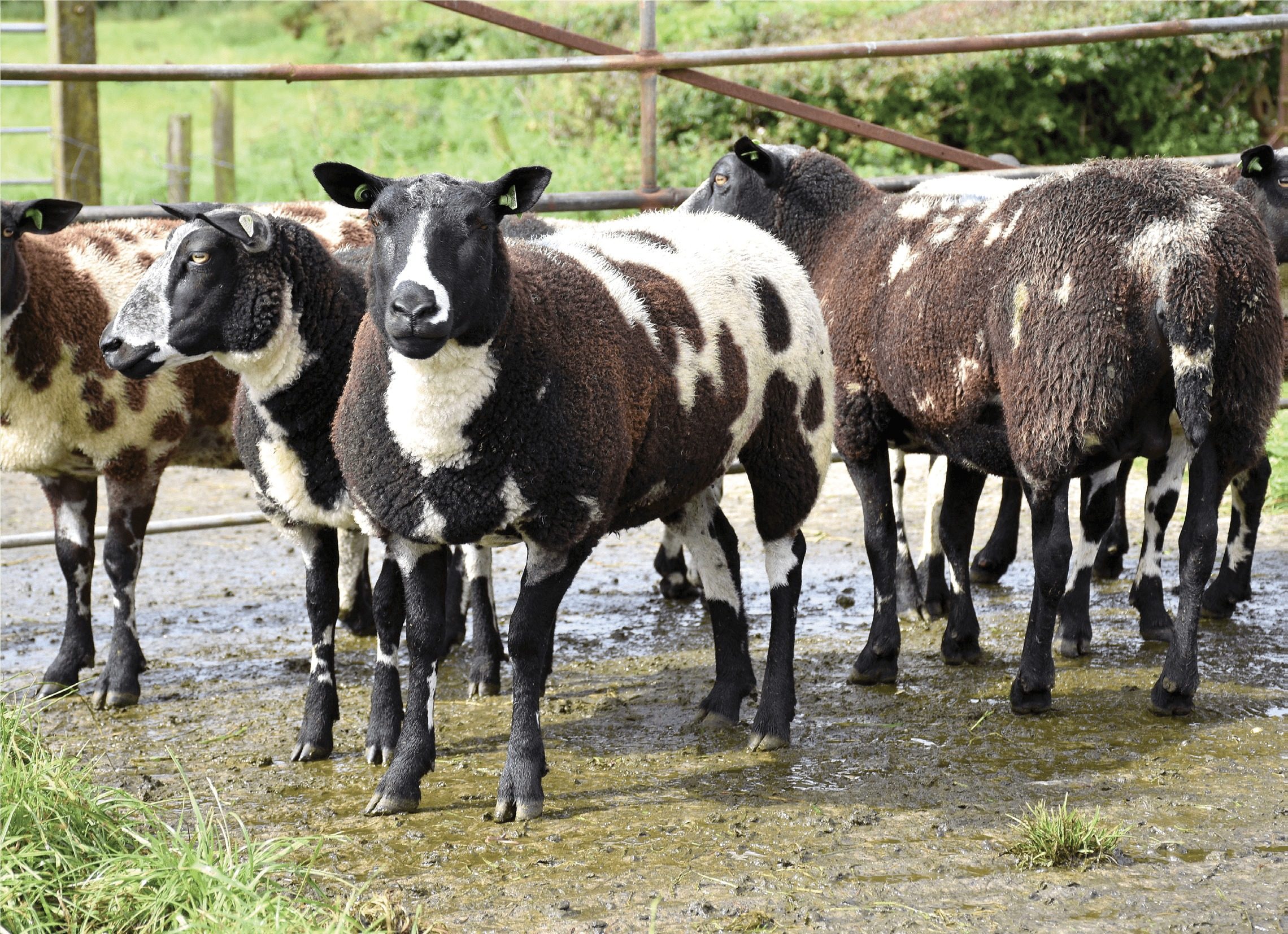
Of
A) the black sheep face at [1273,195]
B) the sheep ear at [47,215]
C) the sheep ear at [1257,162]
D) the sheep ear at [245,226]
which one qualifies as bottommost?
the sheep ear at [47,215]

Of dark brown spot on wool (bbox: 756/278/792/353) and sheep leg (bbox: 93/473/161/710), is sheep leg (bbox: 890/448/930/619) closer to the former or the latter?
dark brown spot on wool (bbox: 756/278/792/353)

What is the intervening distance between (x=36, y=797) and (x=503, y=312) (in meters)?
1.82

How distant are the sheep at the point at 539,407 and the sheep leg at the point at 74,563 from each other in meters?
1.96

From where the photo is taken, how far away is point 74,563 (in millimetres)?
5957

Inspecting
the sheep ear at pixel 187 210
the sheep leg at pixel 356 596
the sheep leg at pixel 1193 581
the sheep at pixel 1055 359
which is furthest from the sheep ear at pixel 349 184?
the sheep leg at pixel 1193 581

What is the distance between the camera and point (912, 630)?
6441 millimetres

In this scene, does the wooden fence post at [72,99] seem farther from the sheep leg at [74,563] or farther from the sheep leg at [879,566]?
the sheep leg at [879,566]

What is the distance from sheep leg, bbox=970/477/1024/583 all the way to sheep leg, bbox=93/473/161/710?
3.90m

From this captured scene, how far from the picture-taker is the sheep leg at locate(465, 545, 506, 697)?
18.5ft

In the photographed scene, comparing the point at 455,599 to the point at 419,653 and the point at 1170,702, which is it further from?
the point at 1170,702

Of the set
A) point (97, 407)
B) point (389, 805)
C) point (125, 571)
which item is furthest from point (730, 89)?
point (389, 805)

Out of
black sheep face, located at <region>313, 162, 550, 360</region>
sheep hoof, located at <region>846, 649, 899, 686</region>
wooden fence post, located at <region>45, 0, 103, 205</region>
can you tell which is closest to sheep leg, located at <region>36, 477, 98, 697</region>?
black sheep face, located at <region>313, 162, 550, 360</region>

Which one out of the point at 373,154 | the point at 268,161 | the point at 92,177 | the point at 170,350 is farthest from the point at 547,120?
the point at 170,350

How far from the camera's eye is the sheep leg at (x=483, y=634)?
18.5ft
